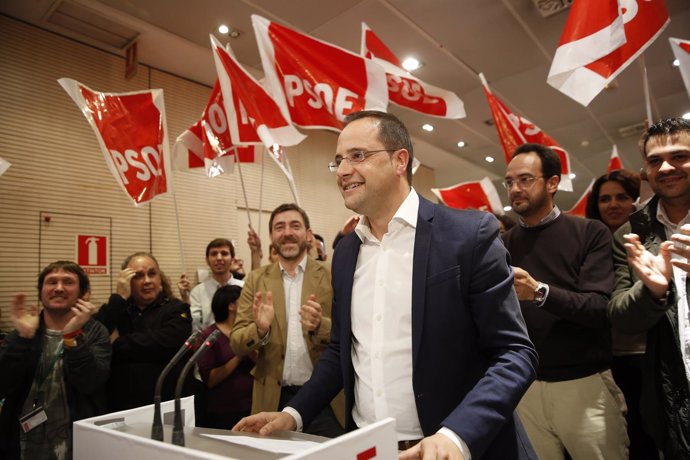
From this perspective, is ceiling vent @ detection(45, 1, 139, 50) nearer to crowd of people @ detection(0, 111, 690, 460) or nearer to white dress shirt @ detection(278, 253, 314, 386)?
crowd of people @ detection(0, 111, 690, 460)

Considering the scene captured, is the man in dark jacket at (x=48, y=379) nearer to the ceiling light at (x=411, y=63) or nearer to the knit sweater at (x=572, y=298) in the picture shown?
the knit sweater at (x=572, y=298)

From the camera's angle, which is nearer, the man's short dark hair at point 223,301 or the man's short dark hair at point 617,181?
the man's short dark hair at point 617,181

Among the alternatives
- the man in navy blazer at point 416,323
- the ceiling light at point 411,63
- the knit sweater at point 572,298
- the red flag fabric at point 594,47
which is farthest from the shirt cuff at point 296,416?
the ceiling light at point 411,63

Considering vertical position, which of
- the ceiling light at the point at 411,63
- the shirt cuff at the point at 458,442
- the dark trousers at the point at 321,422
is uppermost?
the ceiling light at the point at 411,63

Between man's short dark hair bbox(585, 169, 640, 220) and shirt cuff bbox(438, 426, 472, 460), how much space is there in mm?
2585

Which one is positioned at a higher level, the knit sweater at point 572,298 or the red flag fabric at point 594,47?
the red flag fabric at point 594,47

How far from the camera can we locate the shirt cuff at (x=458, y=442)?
40.4 inches

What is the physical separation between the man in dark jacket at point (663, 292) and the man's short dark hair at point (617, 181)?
1093mm

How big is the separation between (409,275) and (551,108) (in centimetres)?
732

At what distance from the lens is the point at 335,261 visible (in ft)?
5.44

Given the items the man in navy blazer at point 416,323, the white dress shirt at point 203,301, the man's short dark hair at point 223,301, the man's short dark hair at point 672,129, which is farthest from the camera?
the white dress shirt at point 203,301

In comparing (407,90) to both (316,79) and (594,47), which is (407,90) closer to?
(316,79)

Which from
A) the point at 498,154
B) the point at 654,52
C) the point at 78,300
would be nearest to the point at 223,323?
the point at 78,300

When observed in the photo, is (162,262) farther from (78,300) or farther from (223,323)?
(78,300)
